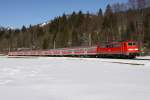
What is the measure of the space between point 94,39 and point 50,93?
96.3 metres

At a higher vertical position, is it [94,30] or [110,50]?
[94,30]

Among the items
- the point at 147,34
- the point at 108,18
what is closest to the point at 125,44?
the point at 147,34

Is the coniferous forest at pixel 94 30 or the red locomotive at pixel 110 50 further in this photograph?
the coniferous forest at pixel 94 30

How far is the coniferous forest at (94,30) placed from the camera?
254 feet

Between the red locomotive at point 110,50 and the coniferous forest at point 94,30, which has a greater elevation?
the coniferous forest at point 94,30

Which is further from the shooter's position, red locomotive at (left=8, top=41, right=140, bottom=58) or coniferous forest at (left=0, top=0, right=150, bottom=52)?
coniferous forest at (left=0, top=0, right=150, bottom=52)

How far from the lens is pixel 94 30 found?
402ft

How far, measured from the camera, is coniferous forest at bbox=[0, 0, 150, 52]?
77.4 metres

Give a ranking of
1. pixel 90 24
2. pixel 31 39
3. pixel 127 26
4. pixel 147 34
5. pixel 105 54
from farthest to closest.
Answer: pixel 31 39 → pixel 90 24 → pixel 127 26 → pixel 147 34 → pixel 105 54

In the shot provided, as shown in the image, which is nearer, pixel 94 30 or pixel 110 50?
pixel 110 50

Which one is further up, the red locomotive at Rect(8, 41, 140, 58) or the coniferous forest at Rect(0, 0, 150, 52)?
the coniferous forest at Rect(0, 0, 150, 52)

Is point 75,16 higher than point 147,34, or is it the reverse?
point 75,16

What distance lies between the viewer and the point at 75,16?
158 meters

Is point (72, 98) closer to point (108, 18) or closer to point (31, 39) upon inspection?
point (108, 18)
